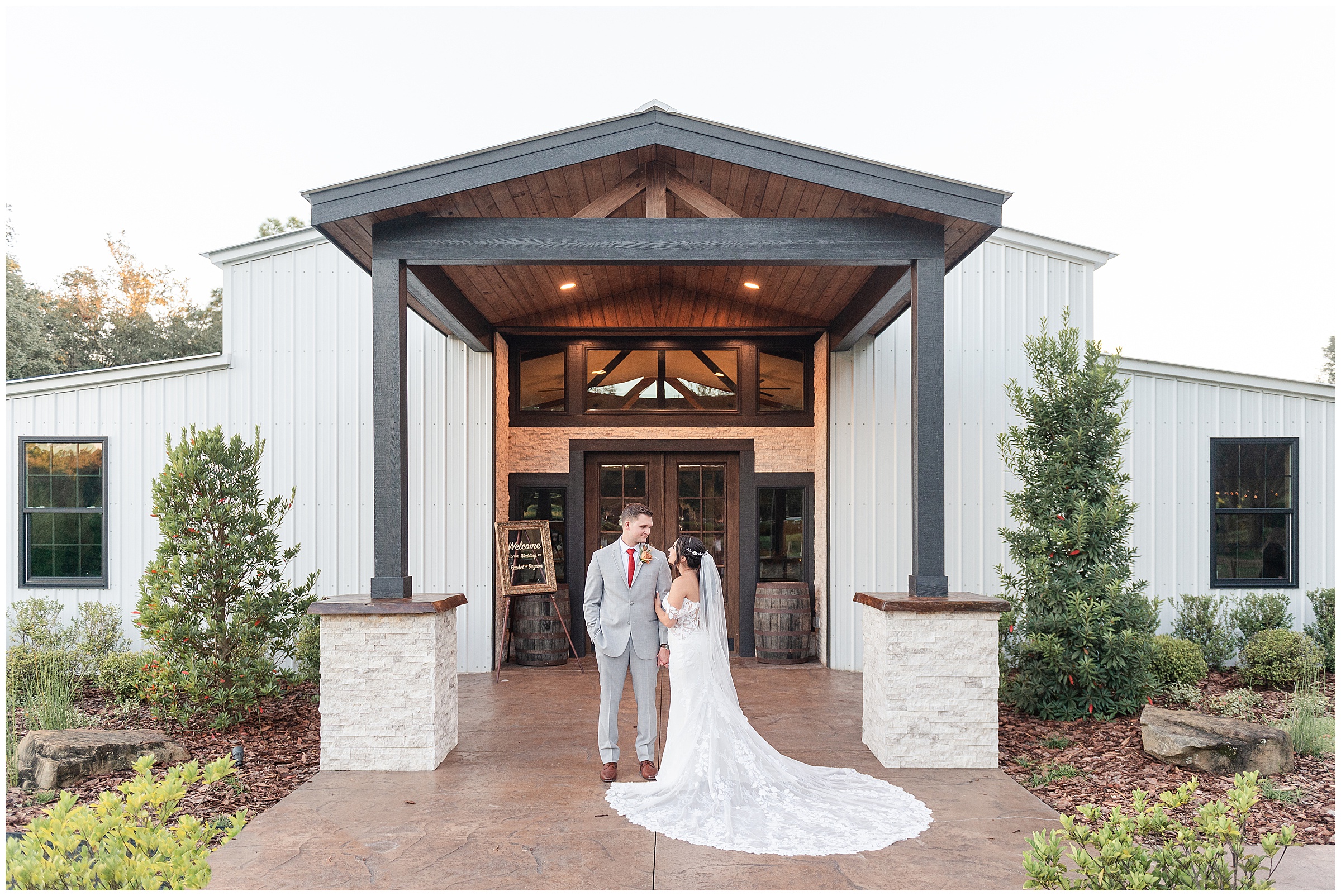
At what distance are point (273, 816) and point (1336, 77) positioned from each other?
5.74 metres

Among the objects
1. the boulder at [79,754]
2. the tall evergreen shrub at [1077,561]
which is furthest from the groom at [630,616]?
the tall evergreen shrub at [1077,561]

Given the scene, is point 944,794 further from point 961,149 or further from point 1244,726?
point 961,149

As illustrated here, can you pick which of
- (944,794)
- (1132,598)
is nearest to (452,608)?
(944,794)

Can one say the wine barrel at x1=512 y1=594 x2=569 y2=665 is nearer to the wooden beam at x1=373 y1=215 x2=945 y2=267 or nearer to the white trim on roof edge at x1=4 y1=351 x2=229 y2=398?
the white trim on roof edge at x1=4 y1=351 x2=229 y2=398

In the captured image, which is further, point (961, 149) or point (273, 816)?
point (961, 149)

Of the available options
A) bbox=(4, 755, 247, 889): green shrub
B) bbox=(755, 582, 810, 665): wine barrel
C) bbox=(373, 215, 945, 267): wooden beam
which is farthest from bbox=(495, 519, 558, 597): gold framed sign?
bbox=(4, 755, 247, 889): green shrub

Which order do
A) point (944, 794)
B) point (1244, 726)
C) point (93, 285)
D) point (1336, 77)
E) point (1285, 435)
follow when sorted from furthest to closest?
point (93, 285), point (1285, 435), point (1244, 726), point (944, 794), point (1336, 77)

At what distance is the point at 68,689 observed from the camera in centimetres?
669

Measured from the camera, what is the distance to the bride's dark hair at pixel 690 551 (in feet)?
16.1

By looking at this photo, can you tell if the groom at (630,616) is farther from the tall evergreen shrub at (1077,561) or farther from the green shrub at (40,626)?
the green shrub at (40,626)

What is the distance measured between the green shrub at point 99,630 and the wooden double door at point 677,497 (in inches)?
176

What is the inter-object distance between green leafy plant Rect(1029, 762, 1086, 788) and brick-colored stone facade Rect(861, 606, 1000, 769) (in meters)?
0.26

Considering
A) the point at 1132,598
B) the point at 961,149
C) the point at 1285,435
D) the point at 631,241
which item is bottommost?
the point at 1132,598

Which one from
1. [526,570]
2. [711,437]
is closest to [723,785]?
[526,570]
